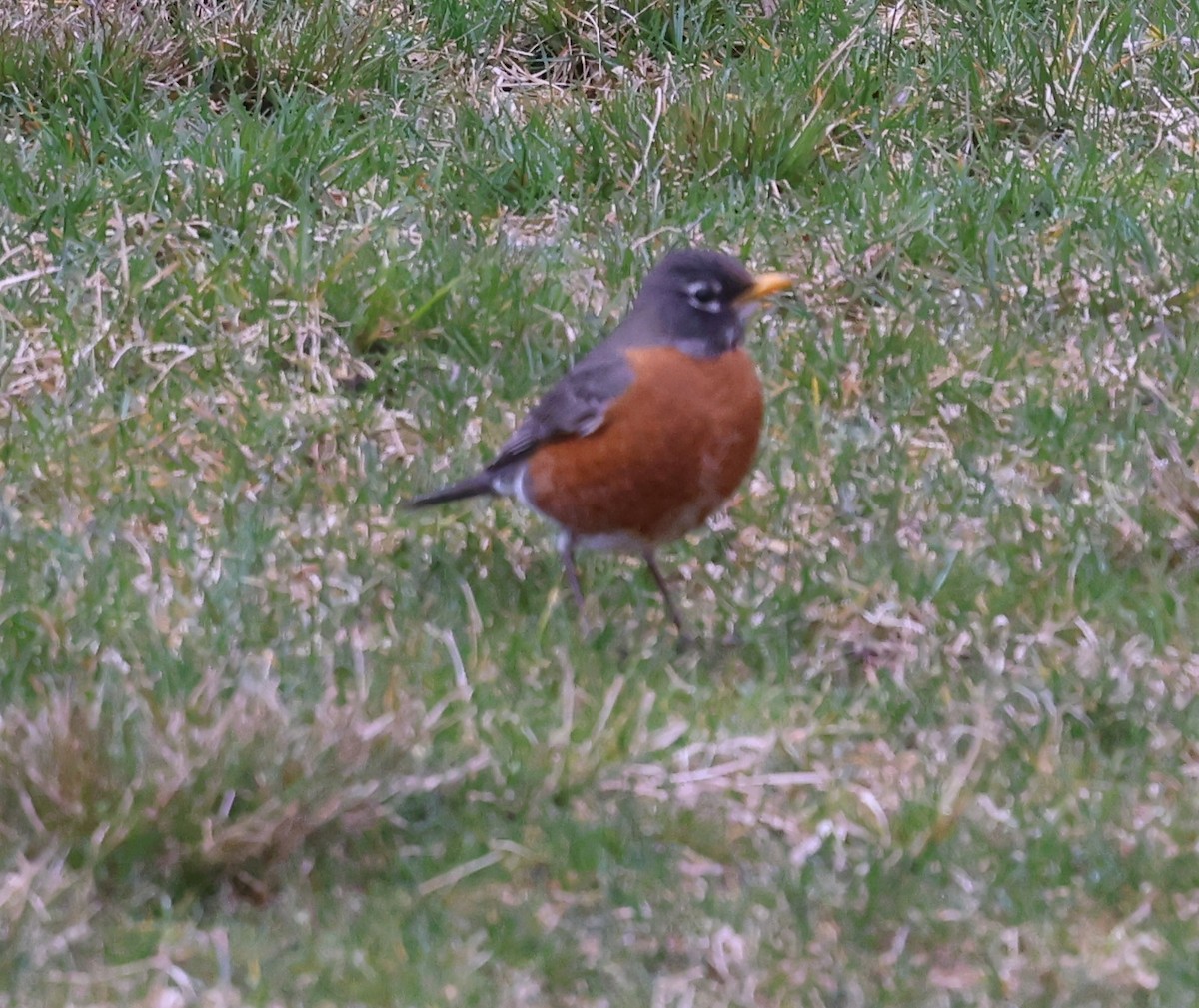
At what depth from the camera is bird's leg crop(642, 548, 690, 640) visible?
4.17 metres

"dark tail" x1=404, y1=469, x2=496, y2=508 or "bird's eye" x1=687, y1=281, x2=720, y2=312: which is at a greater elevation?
"bird's eye" x1=687, y1=281, x2=720, y2=312

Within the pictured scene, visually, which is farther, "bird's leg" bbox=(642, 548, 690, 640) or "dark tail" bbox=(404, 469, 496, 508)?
"dark tail" bbox=(404, 469, 496, 508)

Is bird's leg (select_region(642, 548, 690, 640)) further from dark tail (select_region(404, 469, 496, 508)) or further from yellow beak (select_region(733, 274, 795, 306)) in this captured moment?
yellow beak (select_region(733, 274, 795, 306))

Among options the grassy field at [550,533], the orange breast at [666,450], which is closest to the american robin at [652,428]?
the orange breast at [666,450]

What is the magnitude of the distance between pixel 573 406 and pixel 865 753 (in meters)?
1.18

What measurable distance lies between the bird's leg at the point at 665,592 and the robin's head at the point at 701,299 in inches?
19.8

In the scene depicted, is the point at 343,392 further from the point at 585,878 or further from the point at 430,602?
the point at 585,878

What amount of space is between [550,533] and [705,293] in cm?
76

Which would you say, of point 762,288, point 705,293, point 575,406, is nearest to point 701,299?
point 705,293

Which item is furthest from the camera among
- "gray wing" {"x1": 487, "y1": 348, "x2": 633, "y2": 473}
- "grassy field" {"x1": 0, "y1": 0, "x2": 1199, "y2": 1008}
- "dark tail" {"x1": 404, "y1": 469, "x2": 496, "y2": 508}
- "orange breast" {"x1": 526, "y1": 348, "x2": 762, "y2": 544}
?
"dark tail" {"x1": 404, "y1": 469, "x2": 496, "y2": 508}

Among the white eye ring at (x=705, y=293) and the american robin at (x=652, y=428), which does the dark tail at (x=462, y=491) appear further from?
the white eye ring at (x=705, y=293)

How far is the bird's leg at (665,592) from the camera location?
4.17 meters

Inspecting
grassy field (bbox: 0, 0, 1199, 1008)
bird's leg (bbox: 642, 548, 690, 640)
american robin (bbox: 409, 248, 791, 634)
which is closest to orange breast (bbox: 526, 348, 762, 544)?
american robin (bbox: 409, 248, 791, 634)

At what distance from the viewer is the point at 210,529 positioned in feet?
15.2
